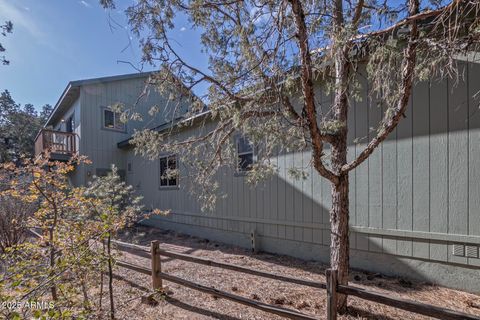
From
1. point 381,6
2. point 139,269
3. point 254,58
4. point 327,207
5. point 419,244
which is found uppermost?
point 381,6

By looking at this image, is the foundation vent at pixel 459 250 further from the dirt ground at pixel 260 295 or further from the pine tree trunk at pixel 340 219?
the pine tree trunk at pixel 340 219

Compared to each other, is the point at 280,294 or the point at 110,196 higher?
the point at 110,196

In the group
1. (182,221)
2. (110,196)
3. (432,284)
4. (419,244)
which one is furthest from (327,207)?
(182,221)

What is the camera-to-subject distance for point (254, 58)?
126 inches

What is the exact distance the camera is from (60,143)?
11.8 metres

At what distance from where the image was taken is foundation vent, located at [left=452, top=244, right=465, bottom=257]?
3.81 meters

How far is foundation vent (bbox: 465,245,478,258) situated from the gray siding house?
11 mm

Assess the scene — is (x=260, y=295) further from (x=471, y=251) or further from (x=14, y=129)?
(x=14, y=129)

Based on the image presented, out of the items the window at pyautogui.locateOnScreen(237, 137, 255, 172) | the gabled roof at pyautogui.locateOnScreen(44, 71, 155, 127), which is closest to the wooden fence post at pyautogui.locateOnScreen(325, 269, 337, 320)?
the window at pyautogui.locateOnScreen(237, 137, 255, 172)

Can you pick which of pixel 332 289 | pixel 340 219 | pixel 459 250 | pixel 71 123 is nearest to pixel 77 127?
pixel 71 123

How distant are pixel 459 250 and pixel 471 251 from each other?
0.13 meters

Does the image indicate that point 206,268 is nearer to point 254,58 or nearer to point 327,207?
point 327,207

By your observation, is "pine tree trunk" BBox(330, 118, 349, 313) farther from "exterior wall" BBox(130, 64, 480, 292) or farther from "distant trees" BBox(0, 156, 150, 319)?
"distant trees" BBox(0, 156, 150, 319)

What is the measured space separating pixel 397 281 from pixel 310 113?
11.3ft
